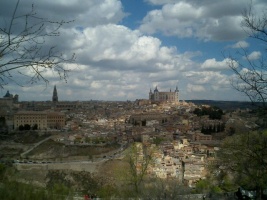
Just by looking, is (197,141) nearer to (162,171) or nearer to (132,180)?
(162,171)

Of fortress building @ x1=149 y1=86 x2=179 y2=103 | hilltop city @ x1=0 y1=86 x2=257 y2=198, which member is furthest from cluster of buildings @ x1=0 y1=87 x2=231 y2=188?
fortress building @ x1=149 y1=86 x2=179 y2=103

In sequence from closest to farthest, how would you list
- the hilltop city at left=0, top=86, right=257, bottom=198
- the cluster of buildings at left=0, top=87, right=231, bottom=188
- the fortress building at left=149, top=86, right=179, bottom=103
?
1. the cluster of buildings at left=0, top=87, right=231, bottom=188
2. the hilltop city at left=0, top=86, right=257, bottom=198
3. the fortress building at left=149, top=86, right=179, bottom=103

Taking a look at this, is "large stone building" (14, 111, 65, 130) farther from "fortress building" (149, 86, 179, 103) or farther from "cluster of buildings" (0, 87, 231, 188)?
"fortress building" (149, 86, 179, 103)

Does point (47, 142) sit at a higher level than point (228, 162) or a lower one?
lower

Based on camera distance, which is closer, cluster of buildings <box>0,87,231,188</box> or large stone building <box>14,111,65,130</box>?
cluster of buildings <box>0,87,231,188</box>

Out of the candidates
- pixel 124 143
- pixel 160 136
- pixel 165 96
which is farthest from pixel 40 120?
pixel 165 96

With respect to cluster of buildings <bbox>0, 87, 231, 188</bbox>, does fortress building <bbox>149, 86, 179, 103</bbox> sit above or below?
above

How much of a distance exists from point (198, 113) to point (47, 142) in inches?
1535

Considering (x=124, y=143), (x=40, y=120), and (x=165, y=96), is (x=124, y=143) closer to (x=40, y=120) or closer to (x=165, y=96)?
(x=40, y=120)

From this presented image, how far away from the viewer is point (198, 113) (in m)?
81.8

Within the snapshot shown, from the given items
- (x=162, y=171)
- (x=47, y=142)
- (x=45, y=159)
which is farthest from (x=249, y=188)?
(x=47, y=142)

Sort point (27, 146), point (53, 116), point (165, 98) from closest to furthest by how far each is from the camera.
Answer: point (27, 146), point (53, 116), point (165, 98)

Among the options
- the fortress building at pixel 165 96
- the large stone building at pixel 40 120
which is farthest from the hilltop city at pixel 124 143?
the fortress building at pixel 165 96

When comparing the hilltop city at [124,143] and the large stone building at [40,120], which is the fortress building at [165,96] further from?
the large stone building at [40,120]
